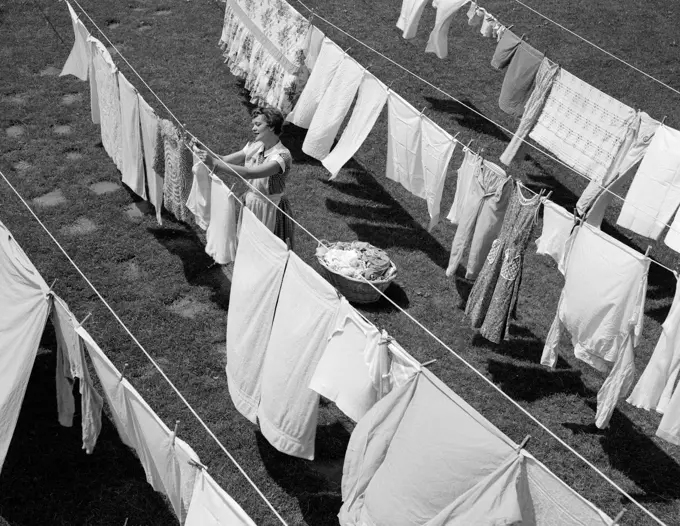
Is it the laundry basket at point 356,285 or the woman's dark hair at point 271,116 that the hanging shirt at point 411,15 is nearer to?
the laundry basket at point 356,285

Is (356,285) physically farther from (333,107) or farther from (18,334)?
(18,334)

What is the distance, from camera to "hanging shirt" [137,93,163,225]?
6879 mm

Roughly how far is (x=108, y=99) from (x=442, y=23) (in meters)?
4.24

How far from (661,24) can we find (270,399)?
10.2 meters

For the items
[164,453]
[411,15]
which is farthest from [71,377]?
[411,15]

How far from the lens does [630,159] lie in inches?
306

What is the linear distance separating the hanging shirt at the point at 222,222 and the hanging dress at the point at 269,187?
20 centimetres

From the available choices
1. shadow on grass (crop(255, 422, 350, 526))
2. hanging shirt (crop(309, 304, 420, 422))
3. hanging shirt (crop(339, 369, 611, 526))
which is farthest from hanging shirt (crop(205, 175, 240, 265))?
hanging shirt (crop(339, 369, 611, 526))

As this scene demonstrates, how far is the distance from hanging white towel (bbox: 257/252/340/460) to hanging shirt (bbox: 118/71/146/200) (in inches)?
121

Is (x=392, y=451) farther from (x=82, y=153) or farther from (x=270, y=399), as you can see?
(x=82, y=153)

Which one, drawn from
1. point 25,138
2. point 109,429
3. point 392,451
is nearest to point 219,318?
point 109,429

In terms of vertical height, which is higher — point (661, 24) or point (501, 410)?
point (661, 24)

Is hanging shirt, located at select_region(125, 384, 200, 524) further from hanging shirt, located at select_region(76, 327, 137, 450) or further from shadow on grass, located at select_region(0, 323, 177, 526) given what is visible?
shadow on grass, located at select_region(0, 323, 177, 526)

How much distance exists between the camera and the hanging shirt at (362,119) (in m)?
7.92
